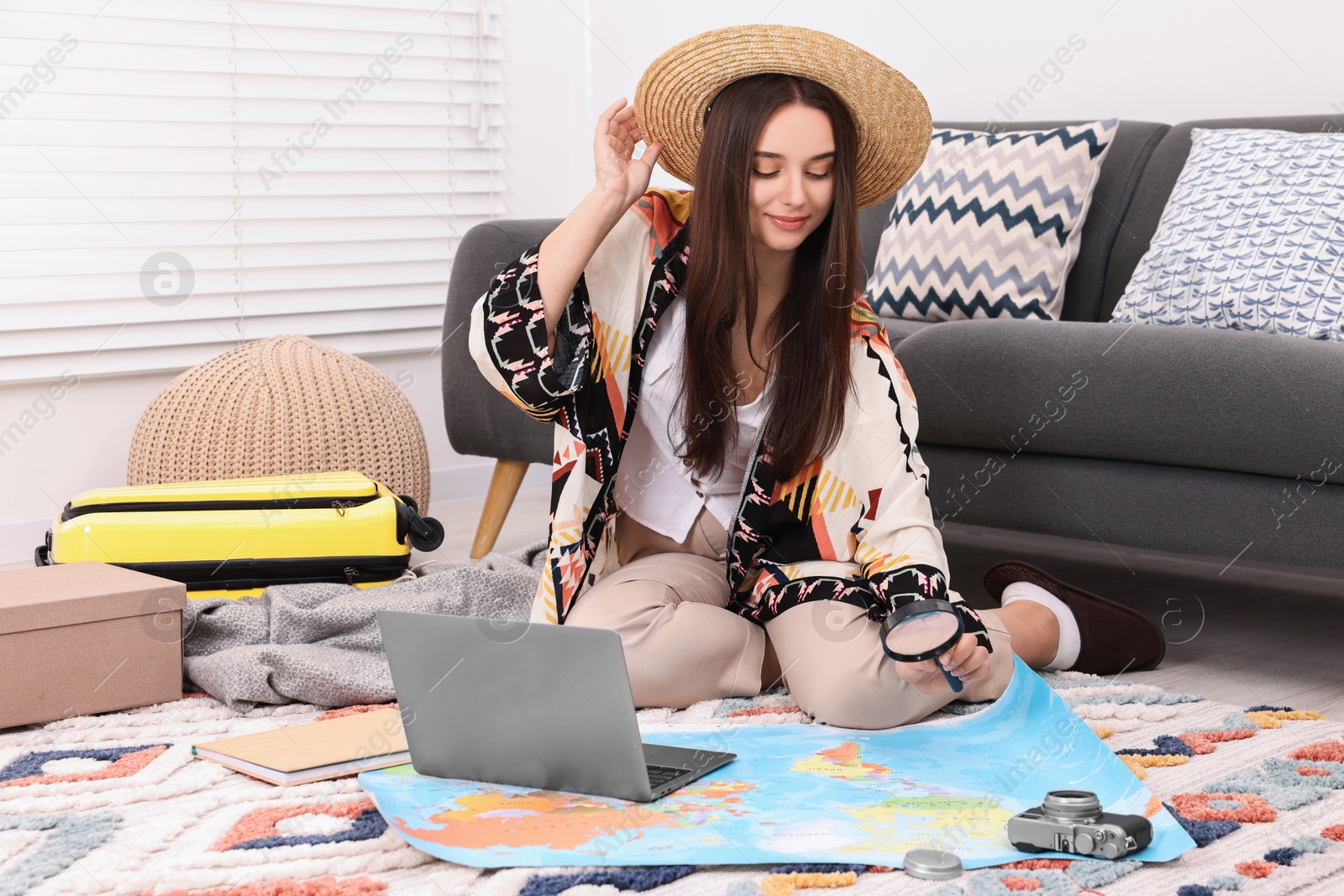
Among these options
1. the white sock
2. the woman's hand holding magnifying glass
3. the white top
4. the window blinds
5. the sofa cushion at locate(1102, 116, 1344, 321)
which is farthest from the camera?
the window blinds

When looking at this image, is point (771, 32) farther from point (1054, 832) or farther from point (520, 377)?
point (1054, 832)

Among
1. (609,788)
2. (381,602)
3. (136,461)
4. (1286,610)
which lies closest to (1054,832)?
(609,788)

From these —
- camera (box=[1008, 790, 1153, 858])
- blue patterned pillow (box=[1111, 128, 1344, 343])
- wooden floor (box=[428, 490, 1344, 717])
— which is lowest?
wooden floor (box=[428, 490, 1344, 717])

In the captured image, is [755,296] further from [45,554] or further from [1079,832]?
[45,554]

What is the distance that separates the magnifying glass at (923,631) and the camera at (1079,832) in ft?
0.83

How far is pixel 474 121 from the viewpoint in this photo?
11.0 feet

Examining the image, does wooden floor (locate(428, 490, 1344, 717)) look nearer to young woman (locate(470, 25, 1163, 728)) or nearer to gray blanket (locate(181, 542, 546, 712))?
young woman (locate(470, 25, 1163, 728))

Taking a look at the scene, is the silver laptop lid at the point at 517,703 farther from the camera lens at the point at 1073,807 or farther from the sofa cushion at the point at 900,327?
the sofa cushion at the point at 900,327

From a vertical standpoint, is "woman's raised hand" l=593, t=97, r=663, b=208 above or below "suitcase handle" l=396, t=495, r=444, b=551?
above

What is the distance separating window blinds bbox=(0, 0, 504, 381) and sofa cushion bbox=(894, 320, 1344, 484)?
1.62m

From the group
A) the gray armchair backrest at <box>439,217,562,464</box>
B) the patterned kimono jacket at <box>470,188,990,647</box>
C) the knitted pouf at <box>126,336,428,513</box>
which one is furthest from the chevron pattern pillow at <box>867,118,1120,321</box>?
the knitted pouf at <box>126,336,428,513</box>

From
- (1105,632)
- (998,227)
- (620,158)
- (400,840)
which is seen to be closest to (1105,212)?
(998,227)

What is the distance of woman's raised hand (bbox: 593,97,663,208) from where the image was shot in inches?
57.1

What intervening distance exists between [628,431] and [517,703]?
0.48 m
